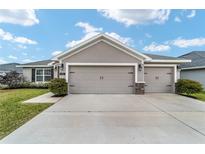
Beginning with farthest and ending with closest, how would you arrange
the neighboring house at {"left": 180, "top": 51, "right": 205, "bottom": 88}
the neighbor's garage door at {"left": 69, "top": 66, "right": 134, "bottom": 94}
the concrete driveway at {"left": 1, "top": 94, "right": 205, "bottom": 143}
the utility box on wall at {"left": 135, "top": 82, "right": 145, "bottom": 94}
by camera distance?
the neighboring house at {"left": 180, "top": 51, "right": 205, "bottom": 88}
the neighbor's garage door at {"left": 69, "top": 66, "right": 134, "bottom": 94}
the utility box on wall at {"left": 135, "top": 82, "right": 145, "bottom": 94}
the concrete driveway at {"left": 1, "top": 94, "right": 205, "bottom": 143}

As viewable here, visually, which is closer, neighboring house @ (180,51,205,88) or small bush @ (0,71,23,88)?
neighboring house @ (180,51,205,88)

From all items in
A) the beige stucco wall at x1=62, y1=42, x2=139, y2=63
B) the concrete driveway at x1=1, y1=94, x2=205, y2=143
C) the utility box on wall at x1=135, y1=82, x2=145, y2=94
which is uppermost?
the beige stucco wall at x1=62, y1=42, x2=139, y2=63

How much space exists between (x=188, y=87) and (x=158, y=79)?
2.30 m

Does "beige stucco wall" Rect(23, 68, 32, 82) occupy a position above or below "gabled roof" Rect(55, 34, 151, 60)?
below

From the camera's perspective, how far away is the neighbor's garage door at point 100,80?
13.0 m

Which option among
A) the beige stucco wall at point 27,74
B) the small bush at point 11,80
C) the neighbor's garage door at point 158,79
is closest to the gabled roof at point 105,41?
the neighbor's garage door at point 158,79

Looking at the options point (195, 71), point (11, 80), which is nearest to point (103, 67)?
point (195, 71)

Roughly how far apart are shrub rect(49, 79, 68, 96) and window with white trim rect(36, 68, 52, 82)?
7.50m

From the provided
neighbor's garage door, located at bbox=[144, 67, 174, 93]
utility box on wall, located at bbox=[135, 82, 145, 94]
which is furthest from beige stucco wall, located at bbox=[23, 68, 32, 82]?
neighbor's garage door, located at bbox=[144, 67, 174, 93]

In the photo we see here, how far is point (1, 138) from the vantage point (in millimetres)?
4457

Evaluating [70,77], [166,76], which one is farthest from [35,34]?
[166,76]

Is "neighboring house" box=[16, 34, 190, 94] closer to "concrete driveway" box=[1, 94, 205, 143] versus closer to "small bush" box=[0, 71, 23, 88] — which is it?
"concrete driveway" box=[1, 94, 205, 143]

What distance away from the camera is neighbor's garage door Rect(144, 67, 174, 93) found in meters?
14.0

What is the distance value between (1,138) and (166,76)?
482 inches
